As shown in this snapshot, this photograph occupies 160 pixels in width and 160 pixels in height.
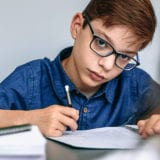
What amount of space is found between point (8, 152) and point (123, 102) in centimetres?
53

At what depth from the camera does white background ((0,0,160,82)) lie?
2.95 feet

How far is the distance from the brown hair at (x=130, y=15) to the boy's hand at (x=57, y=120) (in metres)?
0.22

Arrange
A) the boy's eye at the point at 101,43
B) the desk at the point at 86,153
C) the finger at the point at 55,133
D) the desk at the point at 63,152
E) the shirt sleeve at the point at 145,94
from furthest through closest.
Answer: the shirt sleeve at the point at 145,94, the boy's eye at the point at 101,43, the finger at the point at 55,133, the desk at the point at 63,152, the desk at the point at 86,153

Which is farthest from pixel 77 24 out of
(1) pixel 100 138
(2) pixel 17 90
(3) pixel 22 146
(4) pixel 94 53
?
(3) pixel 22 146

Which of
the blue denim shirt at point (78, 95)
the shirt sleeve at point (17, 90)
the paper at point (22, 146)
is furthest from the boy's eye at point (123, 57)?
the paper at point (22, 146)

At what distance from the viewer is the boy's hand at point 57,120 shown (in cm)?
58

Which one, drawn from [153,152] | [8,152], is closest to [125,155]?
[153,152]

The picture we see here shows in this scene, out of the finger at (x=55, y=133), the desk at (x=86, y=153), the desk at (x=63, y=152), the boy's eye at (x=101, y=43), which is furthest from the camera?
the boy's eye at (x=101, y=43)

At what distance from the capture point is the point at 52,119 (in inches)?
23.0

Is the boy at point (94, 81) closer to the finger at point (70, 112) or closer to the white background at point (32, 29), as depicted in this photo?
the finger at point (70, 112)

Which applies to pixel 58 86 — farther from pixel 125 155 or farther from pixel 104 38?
pixel 125 155

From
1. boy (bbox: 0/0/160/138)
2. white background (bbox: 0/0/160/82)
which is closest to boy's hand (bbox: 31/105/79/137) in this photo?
boy (bbox: 0/0/160/138)

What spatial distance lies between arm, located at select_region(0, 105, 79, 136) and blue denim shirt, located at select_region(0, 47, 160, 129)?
0.43 ft

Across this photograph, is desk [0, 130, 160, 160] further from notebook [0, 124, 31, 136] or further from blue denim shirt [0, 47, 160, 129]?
blue denim shirt [0, 47, 160, 129]
